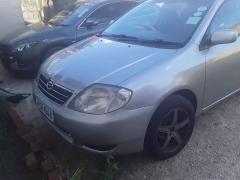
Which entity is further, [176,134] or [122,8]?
[122,8]

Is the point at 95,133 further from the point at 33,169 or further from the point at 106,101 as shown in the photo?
the point at 33,169

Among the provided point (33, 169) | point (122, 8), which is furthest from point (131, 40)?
point (122, 8)

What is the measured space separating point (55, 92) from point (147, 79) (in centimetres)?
92

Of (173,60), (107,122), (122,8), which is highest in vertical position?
(173,60)

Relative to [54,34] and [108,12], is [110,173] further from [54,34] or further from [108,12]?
[108,12]

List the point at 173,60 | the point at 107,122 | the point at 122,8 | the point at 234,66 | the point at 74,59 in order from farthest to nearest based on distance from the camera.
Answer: the point at 122,8 → the point at 234,66 → the point at 74,59 → the point at 173,60 → the point at 107,122

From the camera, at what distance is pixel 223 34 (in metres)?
3.57

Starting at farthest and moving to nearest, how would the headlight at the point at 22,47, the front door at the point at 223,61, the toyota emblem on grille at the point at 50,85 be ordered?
the headlight at the point at 22,47, the front door at the point at 223,61, the toyota emblem on grille at the point at 50,85

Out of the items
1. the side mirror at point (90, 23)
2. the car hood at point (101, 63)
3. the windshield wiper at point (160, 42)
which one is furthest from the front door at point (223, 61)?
the side mirror at point (90, 23)

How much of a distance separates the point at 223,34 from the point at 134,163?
5.29 feet

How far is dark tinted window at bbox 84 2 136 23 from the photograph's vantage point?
730cm

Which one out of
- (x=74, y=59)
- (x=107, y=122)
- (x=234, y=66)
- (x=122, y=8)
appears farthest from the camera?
(x=122, y=8)

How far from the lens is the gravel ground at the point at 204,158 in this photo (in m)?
3.36

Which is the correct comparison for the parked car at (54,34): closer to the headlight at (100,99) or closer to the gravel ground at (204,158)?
the gravel ground at (204,158)
